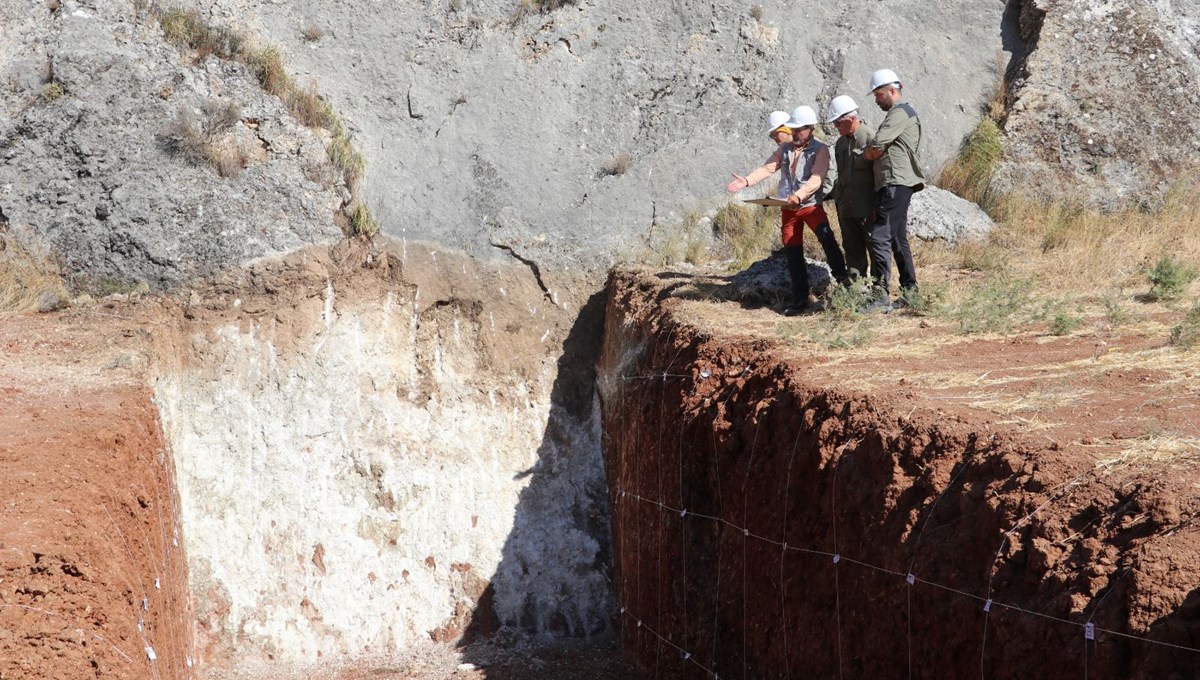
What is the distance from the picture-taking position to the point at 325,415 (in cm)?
1092

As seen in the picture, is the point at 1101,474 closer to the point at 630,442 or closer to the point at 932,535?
the point at 932,535

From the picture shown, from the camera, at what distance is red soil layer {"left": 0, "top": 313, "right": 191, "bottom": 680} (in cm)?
594

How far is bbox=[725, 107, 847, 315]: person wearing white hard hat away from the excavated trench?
0.94 metres

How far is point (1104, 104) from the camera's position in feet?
41.6

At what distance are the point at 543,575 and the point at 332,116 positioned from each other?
5079 millimetres

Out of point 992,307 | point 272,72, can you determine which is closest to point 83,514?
point 992,307

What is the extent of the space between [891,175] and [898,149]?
0.62ft

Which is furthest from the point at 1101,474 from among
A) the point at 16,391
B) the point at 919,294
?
the point at 16,391

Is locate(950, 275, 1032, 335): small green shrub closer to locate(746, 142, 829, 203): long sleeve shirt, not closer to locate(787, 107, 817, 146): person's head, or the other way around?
locate(746, 142, 829, 203): long sleeve shirt

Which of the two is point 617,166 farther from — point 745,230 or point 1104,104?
point 1104,104

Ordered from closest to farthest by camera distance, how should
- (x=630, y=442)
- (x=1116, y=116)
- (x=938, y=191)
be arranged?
(x=630, y=442), (x=938, y=191), (x=1116, y=116)

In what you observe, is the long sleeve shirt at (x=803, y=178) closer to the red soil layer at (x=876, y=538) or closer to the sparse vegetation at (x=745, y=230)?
the red soil layer at (x=876, y=538)

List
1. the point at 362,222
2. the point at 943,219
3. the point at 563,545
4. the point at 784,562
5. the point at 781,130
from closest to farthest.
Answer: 1. the point at 784,562
2. the point at 781,130
3. the point at 563,545
4. the point at 943,219
5. the point at 362,222

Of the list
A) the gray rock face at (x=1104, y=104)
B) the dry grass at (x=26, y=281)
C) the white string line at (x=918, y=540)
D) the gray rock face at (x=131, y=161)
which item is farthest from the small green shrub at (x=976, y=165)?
the dry grass at (x=26, y=281)
